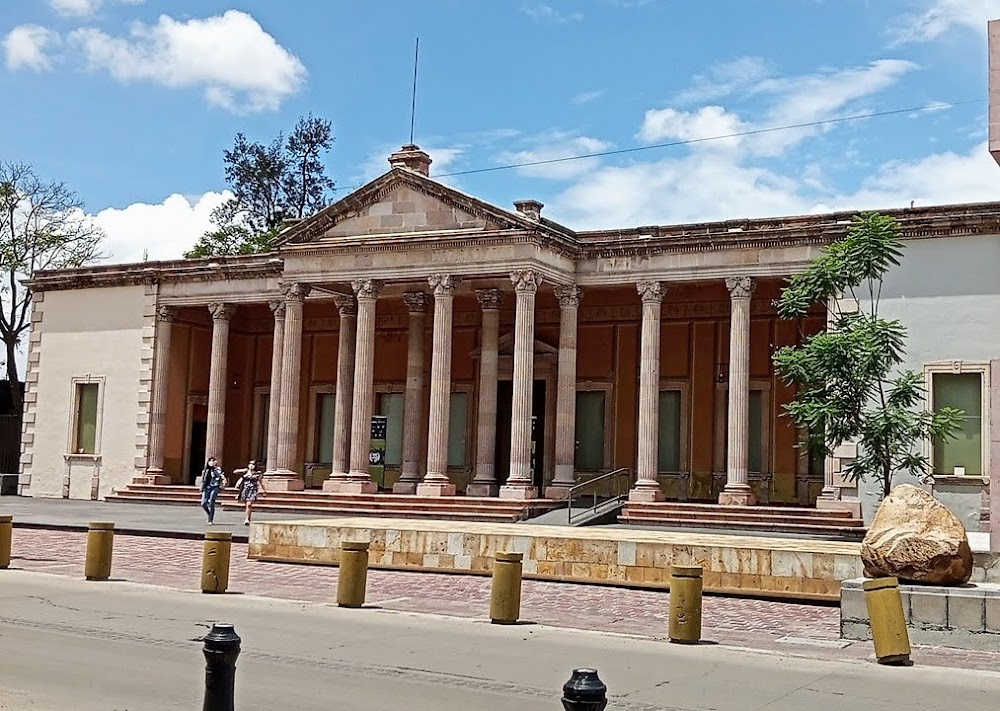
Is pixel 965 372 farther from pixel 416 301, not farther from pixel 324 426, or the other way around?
pixel 324 426

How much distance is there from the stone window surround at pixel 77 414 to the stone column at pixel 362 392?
9914 mm

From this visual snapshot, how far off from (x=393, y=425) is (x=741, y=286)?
12.5 meters

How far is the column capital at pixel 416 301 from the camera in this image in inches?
1287

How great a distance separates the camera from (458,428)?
35125mm

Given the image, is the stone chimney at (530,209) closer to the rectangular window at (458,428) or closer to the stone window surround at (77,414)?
the rectangular window at (458,428)

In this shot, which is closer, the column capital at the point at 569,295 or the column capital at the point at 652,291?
the column capital at the point at 652,291

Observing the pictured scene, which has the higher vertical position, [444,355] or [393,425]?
[444,355]

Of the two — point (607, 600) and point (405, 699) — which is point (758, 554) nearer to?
point (607, 600)

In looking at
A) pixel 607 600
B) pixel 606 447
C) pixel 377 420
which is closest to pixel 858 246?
pixel 607 600

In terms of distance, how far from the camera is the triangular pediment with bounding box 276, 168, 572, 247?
29.6 metres

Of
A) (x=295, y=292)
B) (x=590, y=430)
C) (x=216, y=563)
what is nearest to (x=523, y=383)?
(x=590, y=430)

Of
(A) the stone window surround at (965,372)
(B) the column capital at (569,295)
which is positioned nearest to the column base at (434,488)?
(B) the column capital at (569,295)

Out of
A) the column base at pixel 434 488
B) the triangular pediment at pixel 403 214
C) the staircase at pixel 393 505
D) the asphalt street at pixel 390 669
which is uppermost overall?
the triangular pediment at pixel 403 214

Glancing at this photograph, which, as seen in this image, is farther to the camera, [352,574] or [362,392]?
[362,392]
